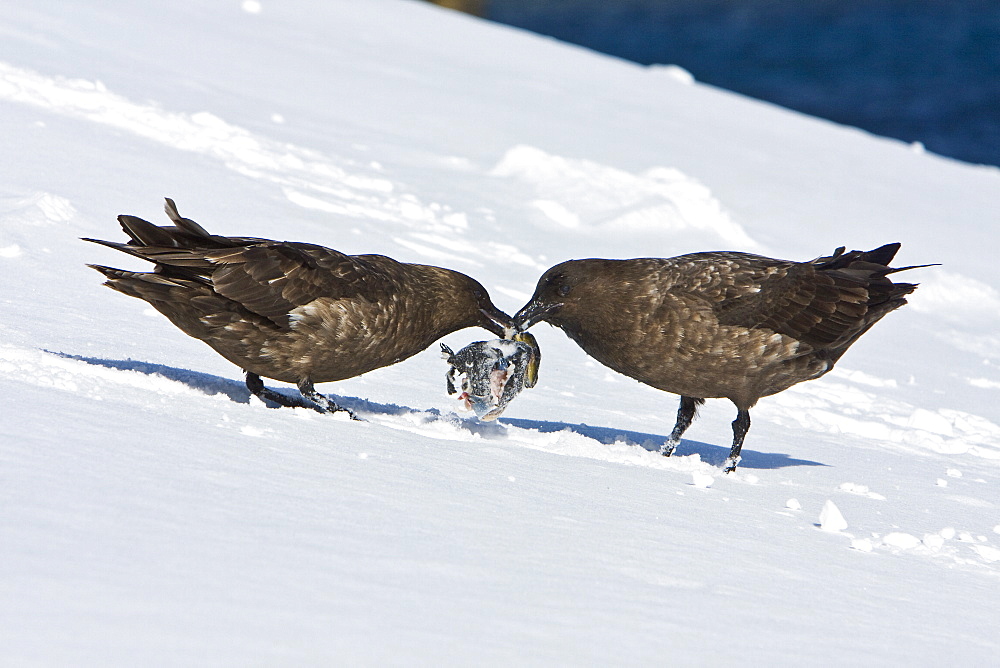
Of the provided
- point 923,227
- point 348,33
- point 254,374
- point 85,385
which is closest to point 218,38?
point 348,33

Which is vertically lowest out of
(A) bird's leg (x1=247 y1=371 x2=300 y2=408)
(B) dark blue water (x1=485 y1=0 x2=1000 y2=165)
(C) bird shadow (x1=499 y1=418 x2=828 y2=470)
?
(A) bird's leg (x1=247 y1=371 x2=300 y2=408)

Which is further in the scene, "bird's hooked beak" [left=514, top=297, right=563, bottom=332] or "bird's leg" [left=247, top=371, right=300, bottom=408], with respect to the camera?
"bird's hooked beak" [left=514, top=297, right=563, bottom=332]

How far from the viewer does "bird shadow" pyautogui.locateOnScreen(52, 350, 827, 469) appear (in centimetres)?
451

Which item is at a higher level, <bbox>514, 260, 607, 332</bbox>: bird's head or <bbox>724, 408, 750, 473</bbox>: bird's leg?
<bbox>514, 260, 607, 332</bbox>: bird's head

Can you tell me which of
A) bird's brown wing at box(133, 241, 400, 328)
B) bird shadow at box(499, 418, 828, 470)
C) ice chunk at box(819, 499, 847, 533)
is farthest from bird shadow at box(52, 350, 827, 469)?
ice chunk at box(819, 499, 847, 533)

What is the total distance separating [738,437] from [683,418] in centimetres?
37

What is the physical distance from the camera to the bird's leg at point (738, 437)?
534cm

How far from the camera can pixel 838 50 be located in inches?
1289

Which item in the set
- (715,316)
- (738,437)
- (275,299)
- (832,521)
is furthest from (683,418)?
(275,299)

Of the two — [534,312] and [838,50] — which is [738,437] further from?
[838,50]

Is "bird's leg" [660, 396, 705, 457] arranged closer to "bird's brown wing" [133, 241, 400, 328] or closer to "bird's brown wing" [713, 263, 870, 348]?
"bird's brown wing" [713, 263, 870, 348]

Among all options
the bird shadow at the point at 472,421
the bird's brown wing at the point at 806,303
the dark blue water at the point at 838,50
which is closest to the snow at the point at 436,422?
the bird shadow at the point at 472,421

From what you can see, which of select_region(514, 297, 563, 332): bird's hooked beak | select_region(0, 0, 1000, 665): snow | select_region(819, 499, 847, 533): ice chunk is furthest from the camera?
select_region(514, 297, 563, 332): bird's hooked beak

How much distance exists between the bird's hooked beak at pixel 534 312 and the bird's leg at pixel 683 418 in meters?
0.85
